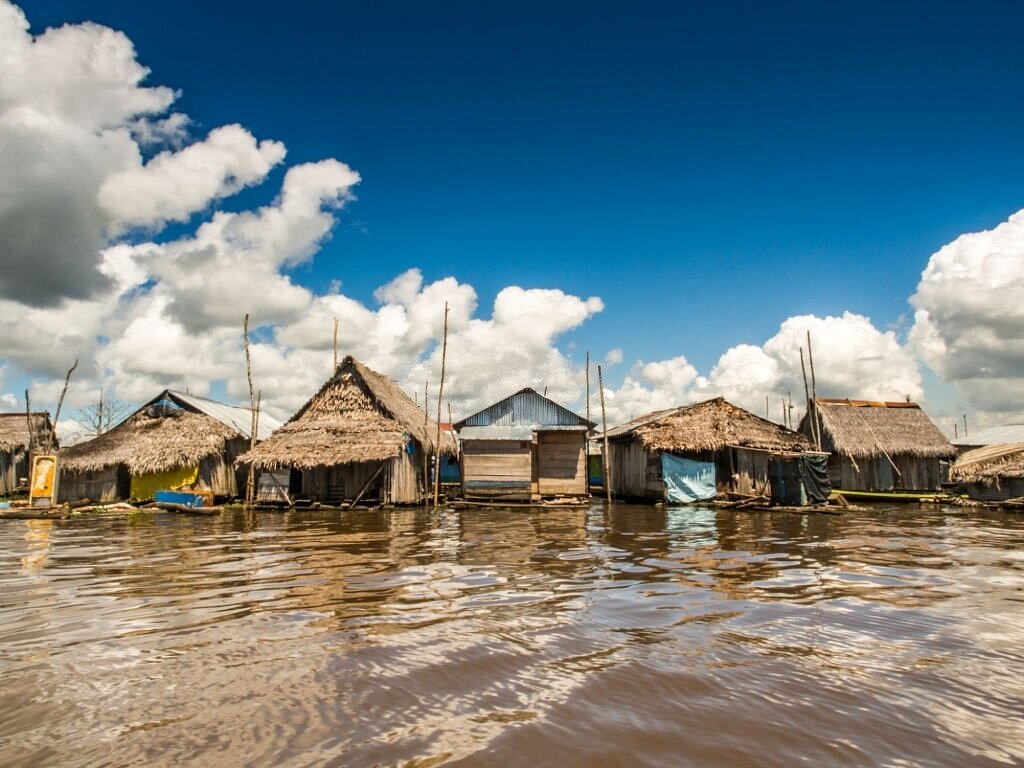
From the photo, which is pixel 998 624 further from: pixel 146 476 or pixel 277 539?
pixel 146 476

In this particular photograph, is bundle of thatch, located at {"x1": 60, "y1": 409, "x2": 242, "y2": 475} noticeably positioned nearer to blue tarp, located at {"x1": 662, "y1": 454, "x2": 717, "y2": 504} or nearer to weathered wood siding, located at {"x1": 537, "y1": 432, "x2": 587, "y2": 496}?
weathered wood siding, located at {"x1": 537, "y1": 432, "x2": 587, "y2": 496}

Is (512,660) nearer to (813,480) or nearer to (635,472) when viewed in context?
(813,480)

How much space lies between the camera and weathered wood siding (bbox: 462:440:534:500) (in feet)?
78.6

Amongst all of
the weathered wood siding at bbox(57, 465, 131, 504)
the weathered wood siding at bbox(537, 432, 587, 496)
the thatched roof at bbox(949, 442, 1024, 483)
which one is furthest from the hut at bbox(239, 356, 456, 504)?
the thatched roof at bbox(949, 442, 1024, 483)

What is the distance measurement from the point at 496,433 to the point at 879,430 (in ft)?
60.8

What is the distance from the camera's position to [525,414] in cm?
2458

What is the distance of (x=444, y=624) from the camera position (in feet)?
19.3

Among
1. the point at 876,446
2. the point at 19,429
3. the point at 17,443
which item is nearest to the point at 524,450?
the point at 876,446

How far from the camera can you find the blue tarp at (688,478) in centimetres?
2341

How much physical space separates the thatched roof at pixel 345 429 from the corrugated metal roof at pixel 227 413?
402 cm

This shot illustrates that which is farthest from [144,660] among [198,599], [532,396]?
[532,396]

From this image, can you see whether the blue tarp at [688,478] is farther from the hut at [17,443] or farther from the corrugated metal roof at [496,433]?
the hut at [17,443]

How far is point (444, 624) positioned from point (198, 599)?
126 inches

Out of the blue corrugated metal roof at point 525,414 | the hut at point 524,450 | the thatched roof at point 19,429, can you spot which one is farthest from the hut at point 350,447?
the thatched roof at point 19,429
